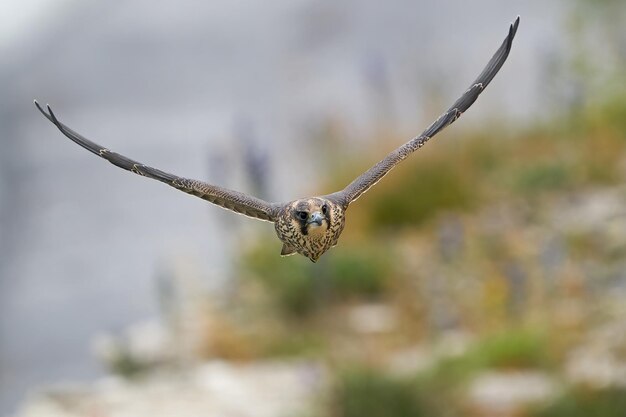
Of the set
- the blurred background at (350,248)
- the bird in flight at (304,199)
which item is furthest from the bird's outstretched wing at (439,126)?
the blurred background at (350,248)

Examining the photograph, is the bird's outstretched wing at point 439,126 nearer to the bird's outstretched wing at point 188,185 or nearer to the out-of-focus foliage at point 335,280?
the bird's outstretched wing at point 188,185

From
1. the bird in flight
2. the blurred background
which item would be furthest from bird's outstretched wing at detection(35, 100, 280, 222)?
the blurred background

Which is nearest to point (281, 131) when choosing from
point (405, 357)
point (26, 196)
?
point (26, 196)

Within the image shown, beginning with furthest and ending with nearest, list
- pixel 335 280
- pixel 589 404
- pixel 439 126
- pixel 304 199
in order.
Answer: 1. pixel 335 280
2. pixel 589 404
3. pixel 439 126
4. pixel 304 199

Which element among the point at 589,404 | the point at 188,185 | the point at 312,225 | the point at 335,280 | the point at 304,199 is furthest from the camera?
the point at 335,280

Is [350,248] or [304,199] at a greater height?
[350,248]

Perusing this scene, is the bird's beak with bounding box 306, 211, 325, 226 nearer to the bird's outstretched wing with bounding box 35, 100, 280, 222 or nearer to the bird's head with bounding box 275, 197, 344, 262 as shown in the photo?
the bird's head with bounding box 275, 197, 344, 262

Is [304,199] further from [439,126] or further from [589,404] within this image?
[589,404]

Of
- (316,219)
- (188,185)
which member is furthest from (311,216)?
(188,185)

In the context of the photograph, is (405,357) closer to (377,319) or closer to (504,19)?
(377,319)
